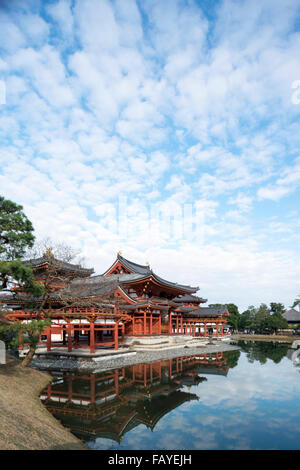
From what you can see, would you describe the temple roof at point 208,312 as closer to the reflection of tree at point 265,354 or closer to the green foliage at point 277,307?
the reflection of tree at point 265,354

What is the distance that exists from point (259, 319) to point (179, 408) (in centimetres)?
5677

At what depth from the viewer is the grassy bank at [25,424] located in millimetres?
7648

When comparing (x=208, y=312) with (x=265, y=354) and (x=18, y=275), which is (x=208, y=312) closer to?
(x=265, y=354)

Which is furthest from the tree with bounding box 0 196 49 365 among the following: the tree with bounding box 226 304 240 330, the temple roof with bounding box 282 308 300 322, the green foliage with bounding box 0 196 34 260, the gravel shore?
the temple roof with bounding box 282 308 300 322

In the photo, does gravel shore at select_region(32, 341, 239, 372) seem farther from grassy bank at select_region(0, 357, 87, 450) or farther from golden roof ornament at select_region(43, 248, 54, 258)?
golden roof ornament at select_region(43, 248, 54, 258)

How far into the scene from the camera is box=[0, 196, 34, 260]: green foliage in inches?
558

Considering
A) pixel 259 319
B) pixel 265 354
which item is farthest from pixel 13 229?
pixel 259 319

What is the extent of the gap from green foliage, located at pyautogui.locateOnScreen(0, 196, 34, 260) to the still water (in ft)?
23.6

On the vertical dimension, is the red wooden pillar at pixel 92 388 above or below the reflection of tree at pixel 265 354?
above

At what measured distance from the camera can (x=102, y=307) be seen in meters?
24.5

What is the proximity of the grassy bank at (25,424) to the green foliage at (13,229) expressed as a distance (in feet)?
19.1

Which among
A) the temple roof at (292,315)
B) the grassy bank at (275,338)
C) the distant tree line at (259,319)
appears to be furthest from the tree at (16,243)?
the temple roof at (292,315)
